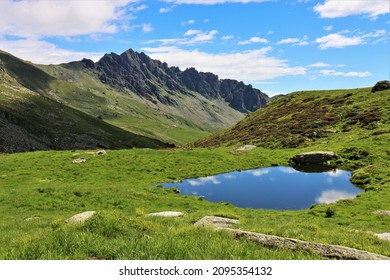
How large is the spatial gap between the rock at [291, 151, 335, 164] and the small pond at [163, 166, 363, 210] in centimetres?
489

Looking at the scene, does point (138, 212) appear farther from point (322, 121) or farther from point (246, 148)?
point (322, 121)

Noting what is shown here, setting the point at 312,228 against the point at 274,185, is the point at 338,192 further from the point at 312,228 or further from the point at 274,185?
the point at 312,228

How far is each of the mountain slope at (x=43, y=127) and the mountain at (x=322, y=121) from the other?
241ft

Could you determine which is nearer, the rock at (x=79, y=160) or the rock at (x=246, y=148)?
the rock at (x=79, y=160)

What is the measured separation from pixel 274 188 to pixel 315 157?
59.8ft

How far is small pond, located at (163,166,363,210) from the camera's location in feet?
133

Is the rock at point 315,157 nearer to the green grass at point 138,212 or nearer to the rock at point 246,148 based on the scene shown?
the green grass at point 138,212

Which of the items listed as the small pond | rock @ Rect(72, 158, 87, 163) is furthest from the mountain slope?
the small pond

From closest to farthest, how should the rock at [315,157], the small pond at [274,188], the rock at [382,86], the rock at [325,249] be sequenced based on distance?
1. the rock at [325,249]
2. the small pond at [274,188]
3. the rock at [315,157]
4. the rock at [382,86]

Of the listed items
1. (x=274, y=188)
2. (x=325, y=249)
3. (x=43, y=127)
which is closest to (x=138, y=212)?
(x=325, y=249)

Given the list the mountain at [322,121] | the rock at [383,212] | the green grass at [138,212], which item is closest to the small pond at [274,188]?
the green grass at [138,212]

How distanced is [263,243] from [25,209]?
28932 millimetres

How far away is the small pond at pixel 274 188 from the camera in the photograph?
4062 cm
